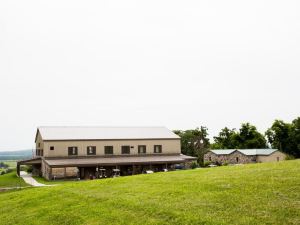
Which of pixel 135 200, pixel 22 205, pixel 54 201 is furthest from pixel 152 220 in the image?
pixel 22 205

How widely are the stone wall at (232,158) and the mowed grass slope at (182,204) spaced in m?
48.3

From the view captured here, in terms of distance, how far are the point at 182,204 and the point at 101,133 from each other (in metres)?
44.0

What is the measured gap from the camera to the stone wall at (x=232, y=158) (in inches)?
2576

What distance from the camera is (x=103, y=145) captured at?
5422 centimetres

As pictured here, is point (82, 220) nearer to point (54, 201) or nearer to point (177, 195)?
point (177, 195)

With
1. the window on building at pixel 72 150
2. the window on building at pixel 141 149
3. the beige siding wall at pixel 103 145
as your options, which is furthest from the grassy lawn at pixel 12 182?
the window on building at pixel 141 149

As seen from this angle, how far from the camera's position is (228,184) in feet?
56.5

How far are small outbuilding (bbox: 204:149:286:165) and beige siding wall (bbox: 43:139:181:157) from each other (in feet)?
48.5

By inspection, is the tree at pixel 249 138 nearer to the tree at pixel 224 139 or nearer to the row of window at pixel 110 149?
the tree at pixel 224 139

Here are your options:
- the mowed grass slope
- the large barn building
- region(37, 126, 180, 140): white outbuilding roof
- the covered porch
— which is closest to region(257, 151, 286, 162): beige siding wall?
the large barn building

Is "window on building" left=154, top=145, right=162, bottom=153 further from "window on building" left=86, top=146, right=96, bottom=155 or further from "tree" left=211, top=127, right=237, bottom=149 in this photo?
"tree" left=211, top=127, right=237, bottom=149

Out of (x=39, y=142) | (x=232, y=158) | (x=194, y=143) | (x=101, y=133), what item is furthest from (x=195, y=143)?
(x=39, y=142)

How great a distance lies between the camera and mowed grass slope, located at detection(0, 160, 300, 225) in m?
12.1

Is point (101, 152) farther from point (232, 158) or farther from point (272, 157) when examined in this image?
point (272, 157)
